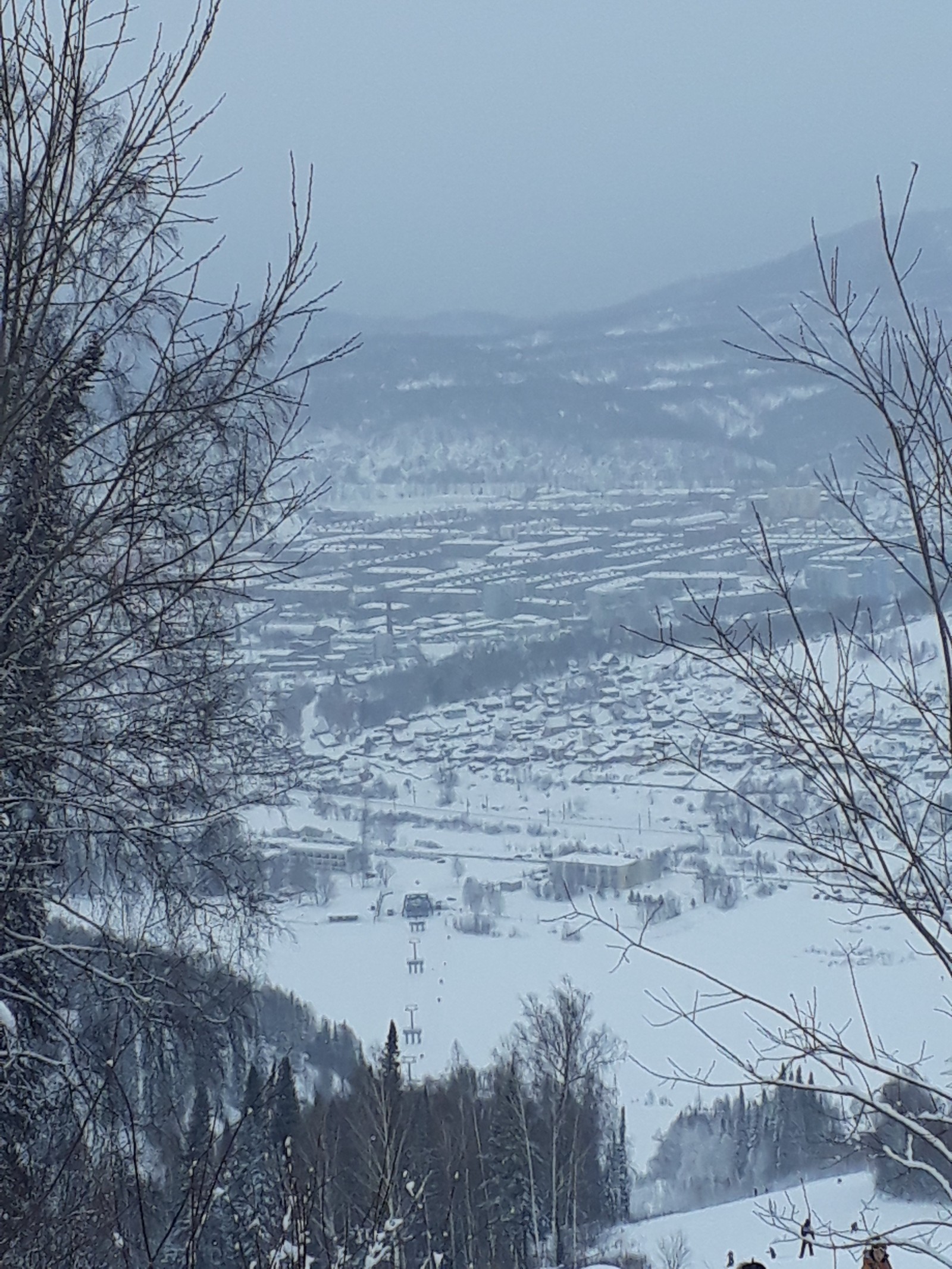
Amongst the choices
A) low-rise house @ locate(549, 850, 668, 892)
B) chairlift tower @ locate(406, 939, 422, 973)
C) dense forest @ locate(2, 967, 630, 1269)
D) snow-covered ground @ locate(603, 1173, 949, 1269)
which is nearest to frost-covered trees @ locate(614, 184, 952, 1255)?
dense forest @ locate(2, 967, 630, 1269)

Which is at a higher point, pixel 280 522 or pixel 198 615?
pixel 280 522

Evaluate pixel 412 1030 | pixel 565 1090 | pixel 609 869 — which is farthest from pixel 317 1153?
pixel 609 869

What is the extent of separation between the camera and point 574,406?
4666 centimetres

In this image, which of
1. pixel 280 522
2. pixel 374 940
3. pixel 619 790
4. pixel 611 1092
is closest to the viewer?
pixel 280 522

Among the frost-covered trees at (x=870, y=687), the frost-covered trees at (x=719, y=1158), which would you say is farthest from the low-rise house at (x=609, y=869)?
the frost-covered trees at (x=870, y=687)

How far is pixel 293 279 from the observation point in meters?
1.77

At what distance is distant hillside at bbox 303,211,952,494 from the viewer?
1417 inches

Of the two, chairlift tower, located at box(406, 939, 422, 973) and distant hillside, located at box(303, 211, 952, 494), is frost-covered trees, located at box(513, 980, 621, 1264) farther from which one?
distant hillside, located at box(303, 211, 952, 494)

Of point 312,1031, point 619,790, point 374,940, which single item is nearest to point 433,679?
point 619,790

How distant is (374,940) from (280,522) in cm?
1175

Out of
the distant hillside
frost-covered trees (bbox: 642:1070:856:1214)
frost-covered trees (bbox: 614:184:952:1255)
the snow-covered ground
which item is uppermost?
the distant hillside

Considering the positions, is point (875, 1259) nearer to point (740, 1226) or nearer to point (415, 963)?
point (740, 1226)

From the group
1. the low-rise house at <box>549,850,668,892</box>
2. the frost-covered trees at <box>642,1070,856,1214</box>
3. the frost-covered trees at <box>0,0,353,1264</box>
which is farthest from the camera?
the low-rise house at <box>549,850,668,892</box>

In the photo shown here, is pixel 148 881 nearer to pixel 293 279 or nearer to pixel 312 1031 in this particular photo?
pixel 293 279
